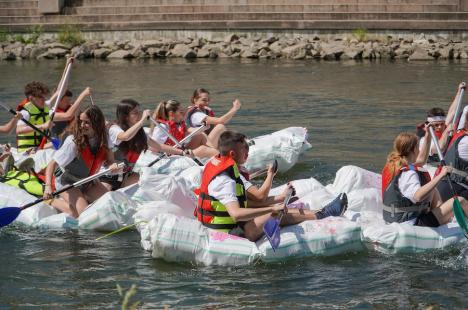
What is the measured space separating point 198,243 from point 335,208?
1.31m

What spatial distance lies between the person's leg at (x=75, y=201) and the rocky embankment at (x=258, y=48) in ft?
44.3

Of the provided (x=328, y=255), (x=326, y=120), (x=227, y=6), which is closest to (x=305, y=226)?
(x=328, y=255)

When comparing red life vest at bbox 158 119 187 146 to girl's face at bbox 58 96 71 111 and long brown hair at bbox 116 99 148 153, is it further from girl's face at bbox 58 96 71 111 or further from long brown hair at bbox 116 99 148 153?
long brown hair at bbox 116 99 148 153

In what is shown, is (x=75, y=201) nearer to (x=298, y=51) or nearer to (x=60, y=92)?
(x=60, y=92)

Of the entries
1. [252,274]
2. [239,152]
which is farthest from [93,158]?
[252,274]

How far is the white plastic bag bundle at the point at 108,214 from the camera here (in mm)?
8219

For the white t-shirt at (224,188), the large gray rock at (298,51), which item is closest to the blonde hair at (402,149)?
the white t-shirt at (224,188)

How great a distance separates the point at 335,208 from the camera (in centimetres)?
783

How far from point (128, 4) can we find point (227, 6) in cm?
272

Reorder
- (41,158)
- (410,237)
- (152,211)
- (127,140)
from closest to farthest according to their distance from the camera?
(410,237) < (152,211) < (127,140) < (41,158)

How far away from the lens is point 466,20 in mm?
21609

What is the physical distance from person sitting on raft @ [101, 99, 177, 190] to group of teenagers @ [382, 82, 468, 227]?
260cm

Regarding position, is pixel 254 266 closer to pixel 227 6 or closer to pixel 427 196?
pixel 427 196

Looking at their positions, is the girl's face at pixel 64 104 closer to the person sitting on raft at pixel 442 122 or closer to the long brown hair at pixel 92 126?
the long brown hair at pixel 92 126
